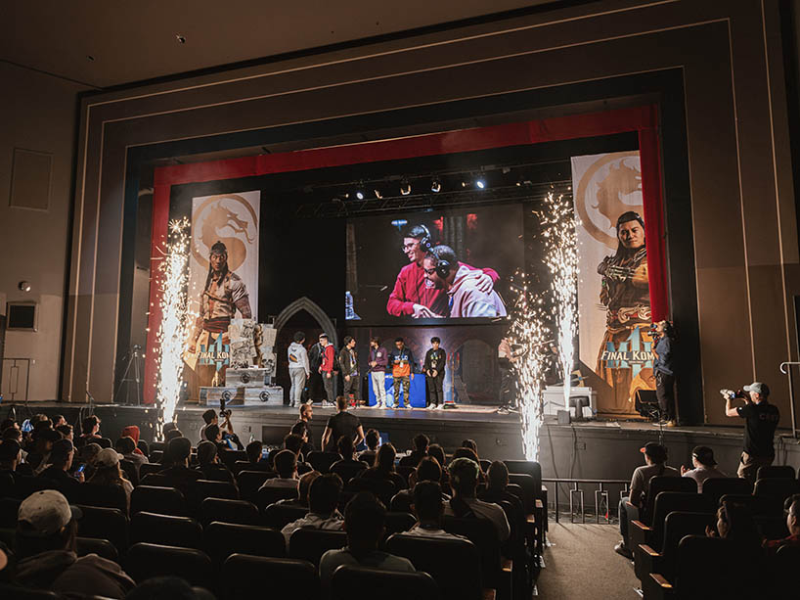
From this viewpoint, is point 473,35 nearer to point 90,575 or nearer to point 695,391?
point 695,391

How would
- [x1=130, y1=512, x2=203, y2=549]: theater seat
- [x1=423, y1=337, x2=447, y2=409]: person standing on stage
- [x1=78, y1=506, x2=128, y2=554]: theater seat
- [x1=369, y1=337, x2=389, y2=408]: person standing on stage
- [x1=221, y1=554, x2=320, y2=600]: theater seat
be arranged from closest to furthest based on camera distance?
1. [x1=221, y1=554, x2=320, y2=600]: theater seat
2. [x1=130, y1=512, x2=203, y2=549]: theater seat
3. [x1=78, y1=506, x2=128, y2=554]: theater seat
4. [x1=423, y1=337, x2=447, y2=409]: person standing on stage
5. [x1=369, y1=337, x2=389, y2=408]: person standing on stage

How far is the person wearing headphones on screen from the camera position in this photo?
13727mm

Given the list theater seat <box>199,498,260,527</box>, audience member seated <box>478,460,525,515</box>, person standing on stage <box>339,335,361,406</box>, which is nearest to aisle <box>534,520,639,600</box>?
audience member seated <box>478,460,525,515</box>

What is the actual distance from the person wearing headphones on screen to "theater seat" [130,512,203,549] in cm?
1115

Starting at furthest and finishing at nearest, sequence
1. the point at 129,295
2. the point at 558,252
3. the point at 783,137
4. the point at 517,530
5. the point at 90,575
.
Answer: the point at 558,252 < the point at 129,295 < the point at 783,137 < the point at 517,530 < the point at 90,575

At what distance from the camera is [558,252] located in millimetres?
13500

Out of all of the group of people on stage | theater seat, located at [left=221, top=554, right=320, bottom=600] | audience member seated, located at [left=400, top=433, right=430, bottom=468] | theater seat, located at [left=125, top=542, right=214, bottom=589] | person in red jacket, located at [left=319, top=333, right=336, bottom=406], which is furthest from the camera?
person in red jacket, located at [left=319, top=333, right=336, bottom=406]

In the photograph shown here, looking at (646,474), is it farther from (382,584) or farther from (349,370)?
(349,370)

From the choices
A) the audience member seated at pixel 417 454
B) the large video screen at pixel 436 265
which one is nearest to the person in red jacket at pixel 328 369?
the large video screen at pixel 436 265

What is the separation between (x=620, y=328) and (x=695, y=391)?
2031 mm

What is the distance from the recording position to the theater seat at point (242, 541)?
8.77ft

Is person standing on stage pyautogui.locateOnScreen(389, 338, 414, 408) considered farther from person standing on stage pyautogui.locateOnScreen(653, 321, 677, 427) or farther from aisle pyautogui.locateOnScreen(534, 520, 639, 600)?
aisle pyautogui.locateOnScreen(534, 520, 639, 600)

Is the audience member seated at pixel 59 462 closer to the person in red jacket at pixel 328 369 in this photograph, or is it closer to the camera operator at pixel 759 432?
the camera operator at pixel 759 432

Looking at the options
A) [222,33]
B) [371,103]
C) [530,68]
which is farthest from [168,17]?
[530,68]
